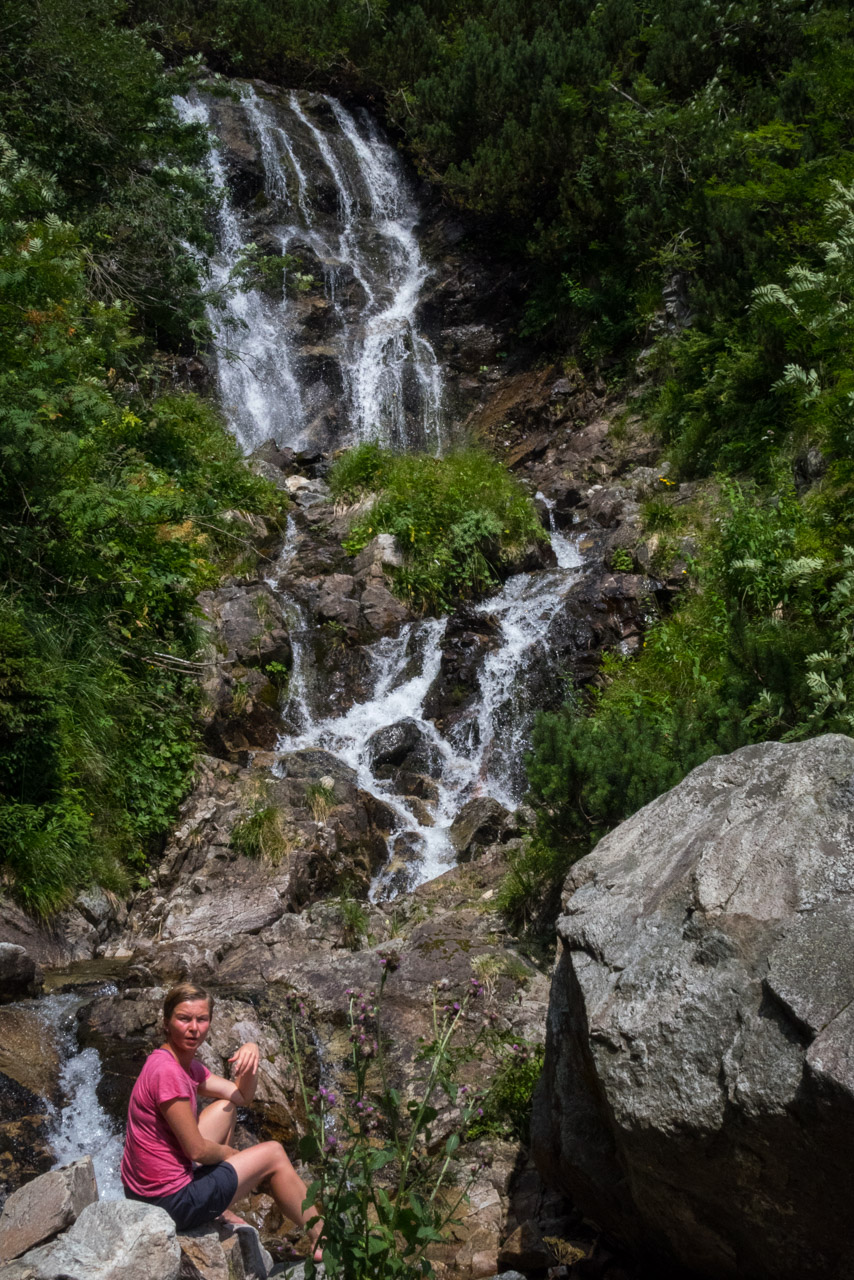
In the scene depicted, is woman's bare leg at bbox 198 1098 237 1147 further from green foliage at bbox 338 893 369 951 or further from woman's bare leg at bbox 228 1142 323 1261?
green foliage at bbox 338 893 369 951

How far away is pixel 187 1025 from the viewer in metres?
3.15

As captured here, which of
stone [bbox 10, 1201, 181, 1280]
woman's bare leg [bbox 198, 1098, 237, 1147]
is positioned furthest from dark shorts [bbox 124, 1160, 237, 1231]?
stone [bbox 10, 1201, 181, 1280]

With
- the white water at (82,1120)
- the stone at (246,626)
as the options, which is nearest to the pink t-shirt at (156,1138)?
the white water at (82,1120)

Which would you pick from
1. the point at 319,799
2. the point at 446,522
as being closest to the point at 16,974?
the point at 319,799

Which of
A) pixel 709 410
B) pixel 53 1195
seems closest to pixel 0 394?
pixel 53 1195

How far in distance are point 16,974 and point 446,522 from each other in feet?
23.6

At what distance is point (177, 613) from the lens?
816cm

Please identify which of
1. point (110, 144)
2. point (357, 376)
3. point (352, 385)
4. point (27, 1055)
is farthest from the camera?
point (357, 376)

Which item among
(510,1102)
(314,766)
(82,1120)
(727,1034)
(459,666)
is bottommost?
(459,666)

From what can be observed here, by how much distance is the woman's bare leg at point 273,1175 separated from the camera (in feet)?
10.5

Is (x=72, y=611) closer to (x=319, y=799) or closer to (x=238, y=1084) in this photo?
(x=319, y=799)

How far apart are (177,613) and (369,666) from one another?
7.43ft

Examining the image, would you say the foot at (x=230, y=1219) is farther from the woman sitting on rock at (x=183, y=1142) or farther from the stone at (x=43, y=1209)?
the stone at (x=43, y=1209)

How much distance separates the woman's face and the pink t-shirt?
65 mm
